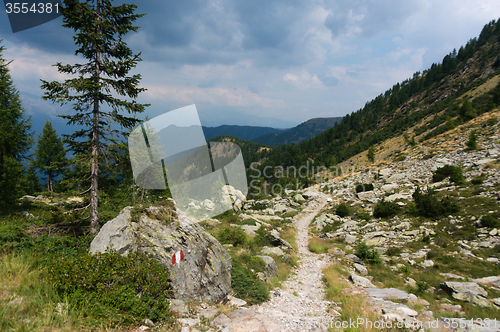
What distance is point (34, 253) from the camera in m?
Answer: 6.52

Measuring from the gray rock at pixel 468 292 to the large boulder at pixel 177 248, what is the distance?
1046cm

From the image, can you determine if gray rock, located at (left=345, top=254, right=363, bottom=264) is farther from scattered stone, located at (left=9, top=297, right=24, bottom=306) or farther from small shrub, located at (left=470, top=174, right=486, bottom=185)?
scattered stone, located at (left=9, top=297, right=24, bottom=306)

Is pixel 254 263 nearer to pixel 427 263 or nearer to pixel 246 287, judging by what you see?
pixel 246 287

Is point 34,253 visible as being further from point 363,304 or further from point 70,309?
point 363,304

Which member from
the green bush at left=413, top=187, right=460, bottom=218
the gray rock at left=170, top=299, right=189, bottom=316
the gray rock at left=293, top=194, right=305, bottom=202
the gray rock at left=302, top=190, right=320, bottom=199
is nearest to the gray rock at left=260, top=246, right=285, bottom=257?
the gray rock at left=170, top=299, right=189, bottom=316

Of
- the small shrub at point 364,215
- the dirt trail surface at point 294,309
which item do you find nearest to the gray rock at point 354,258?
the dirt trail surface at point 294,309

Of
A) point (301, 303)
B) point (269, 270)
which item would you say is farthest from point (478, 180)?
point (269, 270)

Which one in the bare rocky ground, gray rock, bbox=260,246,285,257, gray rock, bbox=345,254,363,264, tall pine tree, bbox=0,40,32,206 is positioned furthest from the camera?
tall pine tree, bbox=0,40,32,206

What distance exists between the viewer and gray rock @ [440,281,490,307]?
26.8ft

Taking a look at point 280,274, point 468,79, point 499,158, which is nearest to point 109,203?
point 280,274

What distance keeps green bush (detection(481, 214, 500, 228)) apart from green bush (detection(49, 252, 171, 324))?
2119 cm

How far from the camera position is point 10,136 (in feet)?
53.8

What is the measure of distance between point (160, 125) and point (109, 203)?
5.20 metres

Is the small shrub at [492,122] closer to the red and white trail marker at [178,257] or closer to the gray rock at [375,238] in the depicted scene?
the gray rock at [375,238]
